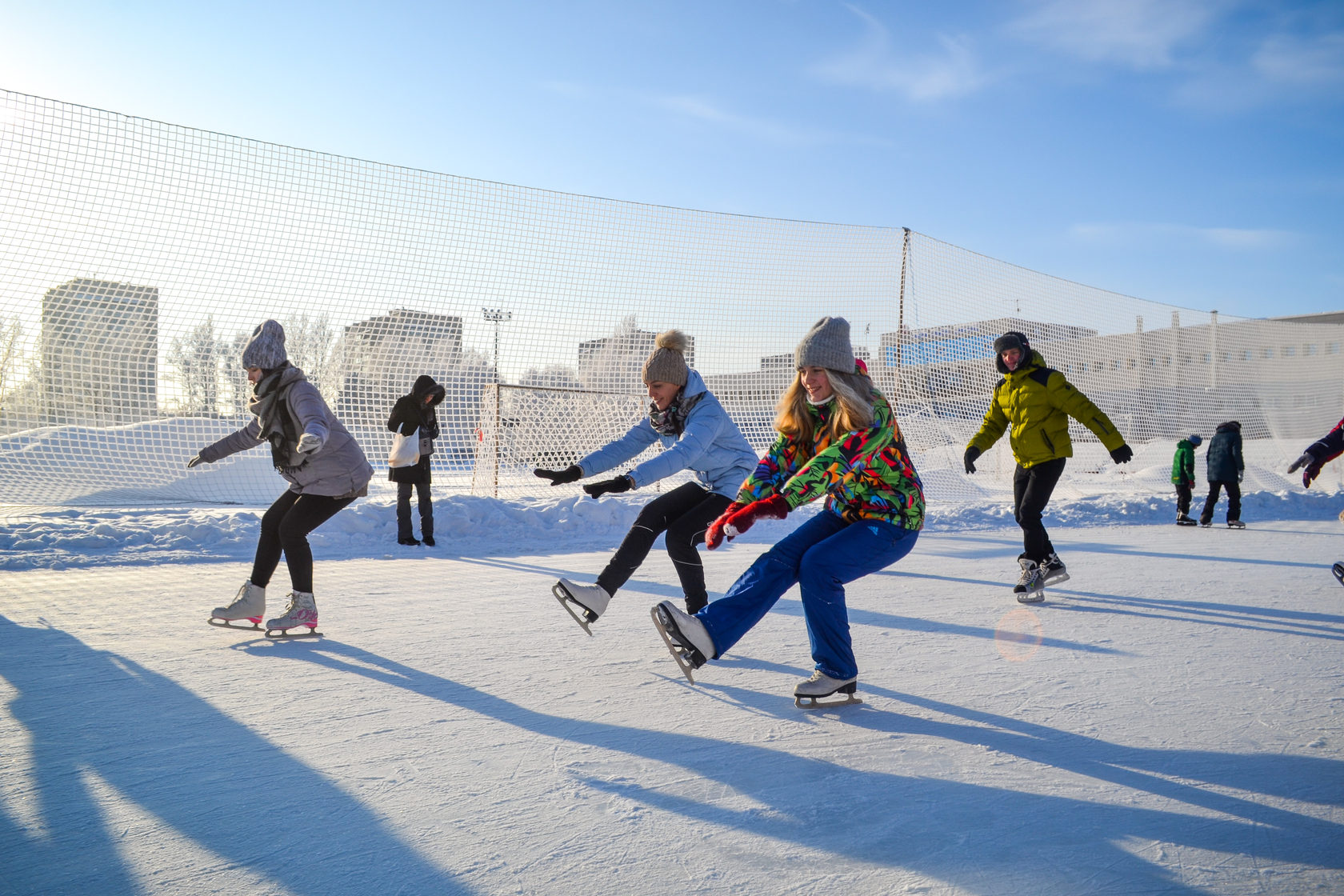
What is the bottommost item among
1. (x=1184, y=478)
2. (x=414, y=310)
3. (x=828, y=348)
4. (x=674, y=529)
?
(x=1184, y=478)

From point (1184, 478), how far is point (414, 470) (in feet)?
29.8

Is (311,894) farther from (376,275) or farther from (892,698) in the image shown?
(376,275)

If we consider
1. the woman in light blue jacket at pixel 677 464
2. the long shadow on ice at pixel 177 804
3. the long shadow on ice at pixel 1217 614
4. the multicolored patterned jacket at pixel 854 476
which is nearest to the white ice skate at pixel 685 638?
the multicolored patterned jacket at pixel 854 476

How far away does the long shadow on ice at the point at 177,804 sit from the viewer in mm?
1687

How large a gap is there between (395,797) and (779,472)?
1.58 metres

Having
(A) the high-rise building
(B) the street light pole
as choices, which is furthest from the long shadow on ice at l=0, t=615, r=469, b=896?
(B) the street light pole

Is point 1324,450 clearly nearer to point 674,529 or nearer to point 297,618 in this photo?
point 674,529

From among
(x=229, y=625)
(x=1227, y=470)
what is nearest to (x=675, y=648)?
(x=229, y=625)

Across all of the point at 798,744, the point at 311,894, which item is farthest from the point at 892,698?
the point at 311,894

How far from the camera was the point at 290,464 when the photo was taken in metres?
3.83

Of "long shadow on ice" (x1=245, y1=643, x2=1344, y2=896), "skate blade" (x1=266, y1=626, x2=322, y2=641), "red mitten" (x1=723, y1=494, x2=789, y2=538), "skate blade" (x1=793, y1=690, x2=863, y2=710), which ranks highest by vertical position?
"red mitten" (x1=723, y1=494, x2=789, y2=538)

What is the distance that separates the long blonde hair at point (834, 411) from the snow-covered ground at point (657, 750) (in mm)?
974

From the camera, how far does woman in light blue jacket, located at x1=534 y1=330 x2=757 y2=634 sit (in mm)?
3426

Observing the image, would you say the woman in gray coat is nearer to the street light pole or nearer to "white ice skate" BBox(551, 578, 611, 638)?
"white ice skate" BBox(551, 578, 611, 638)
